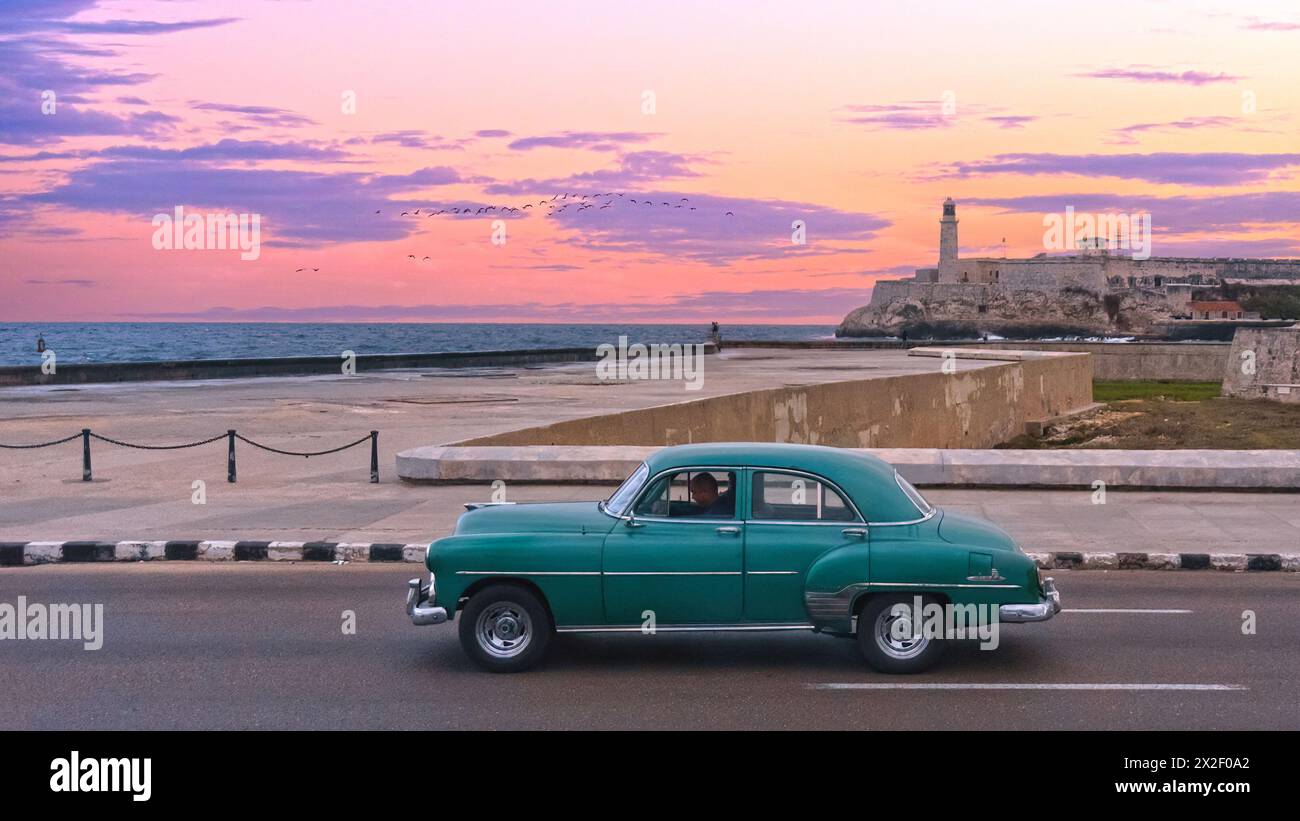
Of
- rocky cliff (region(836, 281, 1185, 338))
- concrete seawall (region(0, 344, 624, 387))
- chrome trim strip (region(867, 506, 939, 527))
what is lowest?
chrome trim strip (region(867, 506, 939, 527))

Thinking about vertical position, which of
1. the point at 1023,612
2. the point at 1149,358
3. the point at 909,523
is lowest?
the point at 1023,612

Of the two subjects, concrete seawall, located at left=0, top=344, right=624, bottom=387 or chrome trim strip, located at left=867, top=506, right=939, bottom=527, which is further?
concrete seawall, located at left=0, top=344, right=624, bottom=387

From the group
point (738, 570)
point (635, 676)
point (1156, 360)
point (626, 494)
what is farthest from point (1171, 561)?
point (1156, 360)

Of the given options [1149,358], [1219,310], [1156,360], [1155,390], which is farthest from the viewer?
[1219,310]

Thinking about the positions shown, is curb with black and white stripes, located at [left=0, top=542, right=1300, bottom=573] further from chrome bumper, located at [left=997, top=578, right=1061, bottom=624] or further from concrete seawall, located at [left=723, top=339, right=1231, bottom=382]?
concrete seawall, located at [left=723, top=339, right=1231, bottom=382]

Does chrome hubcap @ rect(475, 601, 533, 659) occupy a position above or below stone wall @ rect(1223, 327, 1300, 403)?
below

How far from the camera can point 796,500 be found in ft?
28.2

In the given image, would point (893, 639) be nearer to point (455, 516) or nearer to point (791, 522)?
point (791, 522)

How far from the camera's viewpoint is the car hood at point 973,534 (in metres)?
→ 8.46

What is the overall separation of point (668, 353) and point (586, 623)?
5100 centimetres

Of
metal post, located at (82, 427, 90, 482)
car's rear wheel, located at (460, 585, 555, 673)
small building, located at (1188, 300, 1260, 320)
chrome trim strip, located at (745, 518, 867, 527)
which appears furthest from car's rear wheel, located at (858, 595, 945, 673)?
small building, located at (1188, 300, 1260, 320)

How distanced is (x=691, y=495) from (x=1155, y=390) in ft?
179

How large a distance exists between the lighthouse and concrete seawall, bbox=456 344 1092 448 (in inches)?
4014

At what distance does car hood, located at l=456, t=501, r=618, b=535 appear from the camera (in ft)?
28.1
